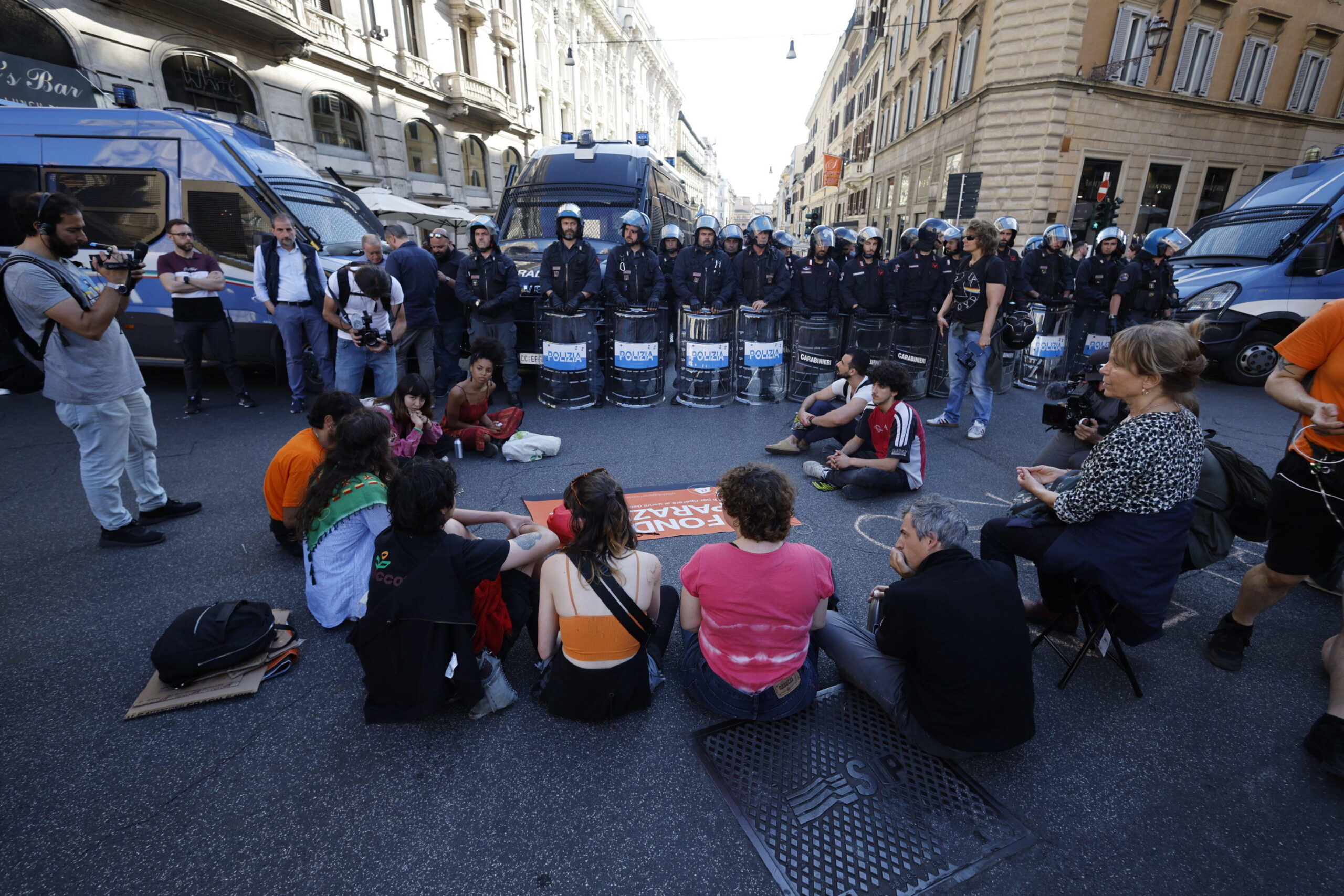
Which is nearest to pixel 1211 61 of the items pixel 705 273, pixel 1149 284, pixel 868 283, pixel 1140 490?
pixel 1149 284

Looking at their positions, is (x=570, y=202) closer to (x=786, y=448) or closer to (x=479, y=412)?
(x=479, y=412)

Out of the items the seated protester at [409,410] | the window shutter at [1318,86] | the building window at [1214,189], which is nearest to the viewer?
the seated protester at [409,410]

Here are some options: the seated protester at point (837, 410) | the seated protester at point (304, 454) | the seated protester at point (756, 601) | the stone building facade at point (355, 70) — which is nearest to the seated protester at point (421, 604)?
the seated protester at point (756, 601)

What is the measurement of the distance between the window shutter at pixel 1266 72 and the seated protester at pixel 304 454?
28478 mm

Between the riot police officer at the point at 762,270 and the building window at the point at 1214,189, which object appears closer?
the riot police officer at the point at 762,270

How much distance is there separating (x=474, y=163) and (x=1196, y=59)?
26224 millimetres

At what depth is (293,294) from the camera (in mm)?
6473

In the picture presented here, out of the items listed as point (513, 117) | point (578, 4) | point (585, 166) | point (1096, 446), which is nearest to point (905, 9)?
point (513, 117)

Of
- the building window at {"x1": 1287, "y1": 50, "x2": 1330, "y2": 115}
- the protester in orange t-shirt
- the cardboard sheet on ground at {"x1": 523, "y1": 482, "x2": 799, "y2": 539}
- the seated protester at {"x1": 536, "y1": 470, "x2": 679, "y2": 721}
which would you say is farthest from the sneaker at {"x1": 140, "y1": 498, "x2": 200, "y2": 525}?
the building window at {"x1": 1287, "y1": 50, "x2": 1330, "y2": 115}

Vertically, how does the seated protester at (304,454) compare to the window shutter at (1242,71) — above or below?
below

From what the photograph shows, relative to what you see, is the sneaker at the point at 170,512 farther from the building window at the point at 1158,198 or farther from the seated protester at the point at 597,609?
the building window at the point at 1158,198

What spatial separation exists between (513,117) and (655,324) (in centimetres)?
2622

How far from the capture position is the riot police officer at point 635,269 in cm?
758

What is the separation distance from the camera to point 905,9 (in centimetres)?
2834
